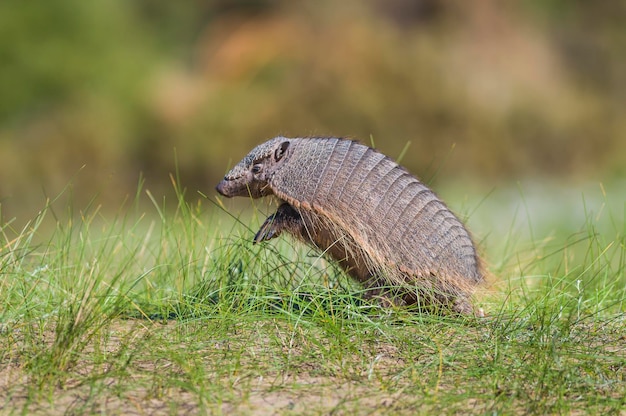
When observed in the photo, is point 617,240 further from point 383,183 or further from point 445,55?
point 445,55

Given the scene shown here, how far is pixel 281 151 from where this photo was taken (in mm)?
4500

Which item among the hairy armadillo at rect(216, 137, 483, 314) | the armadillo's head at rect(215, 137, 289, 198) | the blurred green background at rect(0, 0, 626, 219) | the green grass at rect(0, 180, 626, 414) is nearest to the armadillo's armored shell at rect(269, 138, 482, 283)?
the hairy armadillo at rect(216, 137, 483, 314)

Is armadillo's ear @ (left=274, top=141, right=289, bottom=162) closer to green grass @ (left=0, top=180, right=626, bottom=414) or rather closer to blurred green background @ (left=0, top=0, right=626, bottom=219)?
green grass @ (left=0, top=180, right=626, bottom=414)

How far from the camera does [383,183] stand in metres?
4.27

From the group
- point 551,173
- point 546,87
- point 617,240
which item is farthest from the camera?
point 546,87

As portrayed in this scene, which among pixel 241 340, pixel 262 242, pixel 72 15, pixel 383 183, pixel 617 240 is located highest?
pixel 72 15

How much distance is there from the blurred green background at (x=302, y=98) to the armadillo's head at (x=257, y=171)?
11.7 meters

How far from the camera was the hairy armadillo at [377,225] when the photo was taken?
4188mm

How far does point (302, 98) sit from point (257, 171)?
14.4 m

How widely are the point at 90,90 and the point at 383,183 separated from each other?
18.8 m

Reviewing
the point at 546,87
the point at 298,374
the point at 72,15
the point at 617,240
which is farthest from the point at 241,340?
the point at 72,15

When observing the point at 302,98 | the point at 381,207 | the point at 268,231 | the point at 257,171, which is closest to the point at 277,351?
the point at 268,231

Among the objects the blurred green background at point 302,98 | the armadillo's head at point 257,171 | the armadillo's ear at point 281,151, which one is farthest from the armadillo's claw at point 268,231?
the blurred green background at point 302,98

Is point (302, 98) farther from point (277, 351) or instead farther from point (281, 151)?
point (277, 351)
